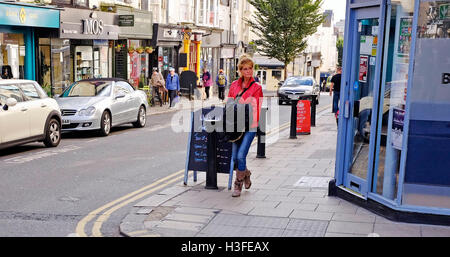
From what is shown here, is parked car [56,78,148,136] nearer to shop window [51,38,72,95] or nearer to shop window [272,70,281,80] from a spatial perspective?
shop window [51,38,72,95]

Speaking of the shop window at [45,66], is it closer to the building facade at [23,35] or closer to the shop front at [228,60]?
the building facade at [23,35]

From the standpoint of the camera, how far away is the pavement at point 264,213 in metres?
6.21

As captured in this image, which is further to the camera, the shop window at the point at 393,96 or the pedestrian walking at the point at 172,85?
the pedestrian walking at the point at 172,85

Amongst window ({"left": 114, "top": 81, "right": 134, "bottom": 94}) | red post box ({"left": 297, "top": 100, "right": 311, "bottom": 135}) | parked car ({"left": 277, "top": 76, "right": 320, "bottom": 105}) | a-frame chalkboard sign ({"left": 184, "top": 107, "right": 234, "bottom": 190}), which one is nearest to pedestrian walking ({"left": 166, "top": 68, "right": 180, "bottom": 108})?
parked car ({"left": 277, "top": 76, "right": 320, "bottom": 105})

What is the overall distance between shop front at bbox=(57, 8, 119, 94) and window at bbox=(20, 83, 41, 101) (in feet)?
31.0

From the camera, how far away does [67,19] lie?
22.0 meters

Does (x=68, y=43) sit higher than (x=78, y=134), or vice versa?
(x=68, y=43)

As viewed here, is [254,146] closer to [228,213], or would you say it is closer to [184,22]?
[228,213]

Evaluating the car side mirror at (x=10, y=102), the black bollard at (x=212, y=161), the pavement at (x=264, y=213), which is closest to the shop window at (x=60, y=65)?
the car side mirror at (x=10, y=102)

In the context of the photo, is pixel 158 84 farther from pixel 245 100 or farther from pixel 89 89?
pixel 245 100

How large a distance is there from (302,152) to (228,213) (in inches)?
234

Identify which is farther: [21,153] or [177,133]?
[177,133]

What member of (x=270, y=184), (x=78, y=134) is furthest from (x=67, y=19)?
(x=270, y=184)

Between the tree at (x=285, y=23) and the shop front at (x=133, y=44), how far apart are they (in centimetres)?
2511
